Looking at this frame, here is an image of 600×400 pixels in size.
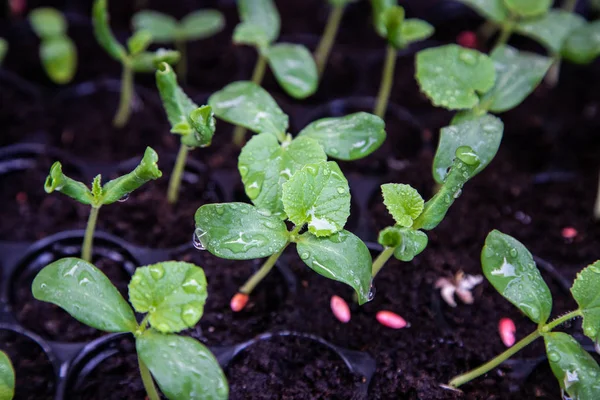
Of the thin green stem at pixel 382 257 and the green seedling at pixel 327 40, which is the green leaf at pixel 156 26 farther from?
the thin green stem at pixel 382 257

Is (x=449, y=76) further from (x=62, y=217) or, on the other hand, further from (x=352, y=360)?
(x=62, y=217)

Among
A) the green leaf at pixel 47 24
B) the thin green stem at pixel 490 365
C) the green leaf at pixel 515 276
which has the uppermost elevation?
the green leaf at pixel 47 24

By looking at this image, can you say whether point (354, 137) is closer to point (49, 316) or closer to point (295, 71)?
point (295, 71)

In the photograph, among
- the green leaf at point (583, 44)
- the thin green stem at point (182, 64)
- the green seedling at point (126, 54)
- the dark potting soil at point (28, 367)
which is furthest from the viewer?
the thin green stem at point (182, 64)

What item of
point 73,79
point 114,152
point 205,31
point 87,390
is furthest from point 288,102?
point 87,390

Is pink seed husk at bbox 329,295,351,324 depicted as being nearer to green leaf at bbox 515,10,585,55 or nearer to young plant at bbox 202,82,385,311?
young plant at bbox 202,82,385,311

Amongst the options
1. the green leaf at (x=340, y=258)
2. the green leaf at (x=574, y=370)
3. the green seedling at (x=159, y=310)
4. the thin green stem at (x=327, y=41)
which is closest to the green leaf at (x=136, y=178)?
the green seedling at (x=159, y=310)

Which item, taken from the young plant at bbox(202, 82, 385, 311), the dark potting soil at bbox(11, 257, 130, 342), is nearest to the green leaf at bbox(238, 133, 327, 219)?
the young plant at bbox(202, 82, 385, 311)
